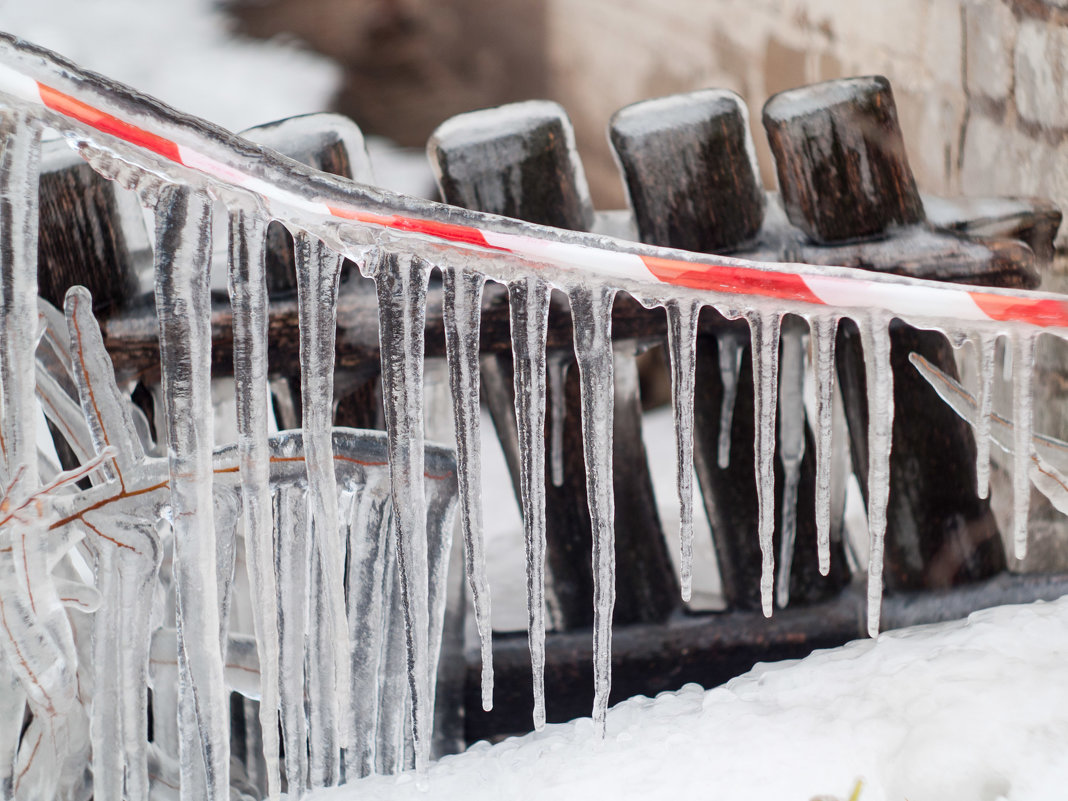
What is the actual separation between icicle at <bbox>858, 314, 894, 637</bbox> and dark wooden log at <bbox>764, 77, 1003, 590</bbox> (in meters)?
0.25

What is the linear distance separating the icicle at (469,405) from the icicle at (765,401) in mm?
200

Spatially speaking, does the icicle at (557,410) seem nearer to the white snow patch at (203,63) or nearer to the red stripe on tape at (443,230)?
the red stripe on tape at (443,230)

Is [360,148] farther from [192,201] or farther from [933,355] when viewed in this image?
[933,355]

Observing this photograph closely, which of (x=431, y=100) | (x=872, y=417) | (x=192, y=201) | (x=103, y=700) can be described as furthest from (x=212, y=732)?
(x=431, y=100)

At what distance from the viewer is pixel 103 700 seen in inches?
26.9

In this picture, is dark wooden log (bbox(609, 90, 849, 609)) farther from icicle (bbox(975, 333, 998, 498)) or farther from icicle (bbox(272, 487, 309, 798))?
icicle (bbox(272, 487, 309, 798))

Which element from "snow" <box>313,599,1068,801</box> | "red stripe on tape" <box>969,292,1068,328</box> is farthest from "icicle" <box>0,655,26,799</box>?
"red stripe on tape" <box>969,292,1068,328</box>

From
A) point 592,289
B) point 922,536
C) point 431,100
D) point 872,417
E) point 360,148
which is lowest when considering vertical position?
point 922,536

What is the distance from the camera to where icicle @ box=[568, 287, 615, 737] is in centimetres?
61

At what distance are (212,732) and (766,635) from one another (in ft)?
2.04

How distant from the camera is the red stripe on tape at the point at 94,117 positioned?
52cm

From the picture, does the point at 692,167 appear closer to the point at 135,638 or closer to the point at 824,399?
the point at 824,399

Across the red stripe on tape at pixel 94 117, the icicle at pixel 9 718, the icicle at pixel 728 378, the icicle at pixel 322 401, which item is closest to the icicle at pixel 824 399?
the icicle at pixel 728 378

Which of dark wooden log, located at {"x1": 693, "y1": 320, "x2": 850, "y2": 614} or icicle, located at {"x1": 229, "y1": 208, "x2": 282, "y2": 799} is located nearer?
icicle, located at {"x1": 229, "y1": 208, "x2": 282, "y2": 799}
